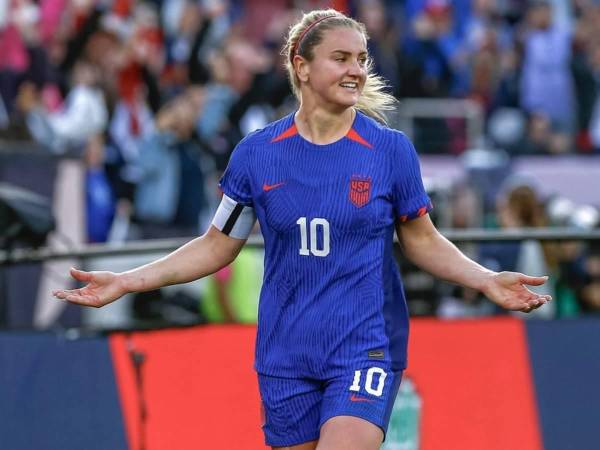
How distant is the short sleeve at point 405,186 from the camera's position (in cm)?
539

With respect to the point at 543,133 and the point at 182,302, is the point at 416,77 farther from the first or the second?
the point at 182,302

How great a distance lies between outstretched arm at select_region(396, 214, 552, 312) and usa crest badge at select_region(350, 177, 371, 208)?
0.28 metres

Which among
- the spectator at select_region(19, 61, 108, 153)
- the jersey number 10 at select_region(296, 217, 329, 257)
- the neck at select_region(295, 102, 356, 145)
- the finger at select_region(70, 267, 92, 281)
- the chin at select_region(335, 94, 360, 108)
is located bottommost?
the finger at select_region(70, 267, 92, 281)

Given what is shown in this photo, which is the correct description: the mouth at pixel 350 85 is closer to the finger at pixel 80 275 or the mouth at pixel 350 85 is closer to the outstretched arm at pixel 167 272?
the outstretched arm at pixel 167 272

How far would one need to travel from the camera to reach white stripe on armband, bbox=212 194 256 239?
18.4ft

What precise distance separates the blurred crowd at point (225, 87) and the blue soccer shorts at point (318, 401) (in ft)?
14.7

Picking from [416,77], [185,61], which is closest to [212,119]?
[185,61]

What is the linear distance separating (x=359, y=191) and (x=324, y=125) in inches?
12.6

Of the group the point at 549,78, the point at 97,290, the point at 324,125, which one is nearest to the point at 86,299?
the point at 97,290

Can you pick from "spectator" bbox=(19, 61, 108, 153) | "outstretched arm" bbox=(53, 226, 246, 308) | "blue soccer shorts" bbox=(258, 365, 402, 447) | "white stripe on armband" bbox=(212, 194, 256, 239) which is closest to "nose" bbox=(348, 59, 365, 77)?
"white stripe on armband" bbox=(212, 194, 256, 239)

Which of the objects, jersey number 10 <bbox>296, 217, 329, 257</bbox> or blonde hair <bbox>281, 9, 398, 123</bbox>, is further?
blonde hair <bbox>281, 9, 398, 123</bbox>

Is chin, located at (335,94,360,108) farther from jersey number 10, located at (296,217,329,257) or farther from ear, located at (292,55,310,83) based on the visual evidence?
jersey number 10, located at (296,217,329,257)

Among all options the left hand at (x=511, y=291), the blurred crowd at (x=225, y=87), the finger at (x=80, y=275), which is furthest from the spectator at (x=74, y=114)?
the left hand at (x=511, y=291)

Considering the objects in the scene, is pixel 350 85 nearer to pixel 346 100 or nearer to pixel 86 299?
pixel 346 100
